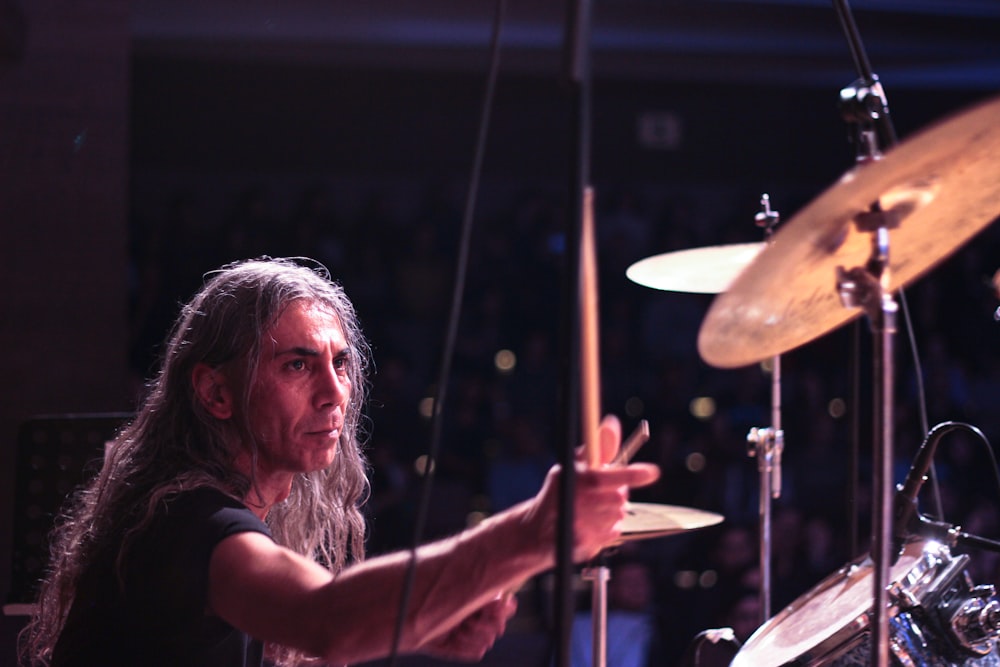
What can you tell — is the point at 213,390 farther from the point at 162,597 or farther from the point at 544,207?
the point at 544,207

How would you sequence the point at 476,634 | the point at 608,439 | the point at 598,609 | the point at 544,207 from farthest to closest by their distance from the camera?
1. the point at 544,207
2. the point at 598,609
3. the point at 476,634
4. the point at 608,439

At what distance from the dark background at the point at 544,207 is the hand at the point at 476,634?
2.26m

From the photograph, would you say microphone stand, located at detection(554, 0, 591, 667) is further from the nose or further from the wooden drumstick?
the nose

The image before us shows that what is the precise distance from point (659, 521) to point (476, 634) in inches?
18.9

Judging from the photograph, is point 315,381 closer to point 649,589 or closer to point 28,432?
point 28,432

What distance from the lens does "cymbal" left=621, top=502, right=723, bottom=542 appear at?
1753mm

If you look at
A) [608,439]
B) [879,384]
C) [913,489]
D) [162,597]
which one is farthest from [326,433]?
[913,489]

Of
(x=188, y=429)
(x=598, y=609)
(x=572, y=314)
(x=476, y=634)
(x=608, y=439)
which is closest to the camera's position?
(x=572, y=314)

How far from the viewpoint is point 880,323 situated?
1189 millimetres

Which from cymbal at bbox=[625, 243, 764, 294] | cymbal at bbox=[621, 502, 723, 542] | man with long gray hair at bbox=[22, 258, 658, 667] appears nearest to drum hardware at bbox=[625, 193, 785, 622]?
cymbal at bbox=[625, 243, 764, 294]

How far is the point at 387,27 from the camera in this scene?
6223 millimetres

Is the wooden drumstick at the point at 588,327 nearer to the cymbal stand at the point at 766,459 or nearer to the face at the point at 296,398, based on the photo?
the face at the point at 296,398

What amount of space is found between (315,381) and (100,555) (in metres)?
0.38

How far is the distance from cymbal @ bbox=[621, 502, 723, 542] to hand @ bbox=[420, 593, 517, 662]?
0.28m
